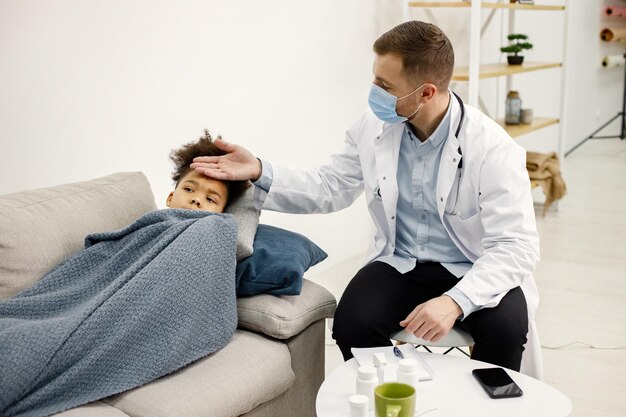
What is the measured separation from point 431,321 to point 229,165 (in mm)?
704

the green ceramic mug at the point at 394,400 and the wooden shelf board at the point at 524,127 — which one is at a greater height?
the green ceramic mug at the point at 394,400

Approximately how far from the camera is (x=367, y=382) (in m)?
1.49

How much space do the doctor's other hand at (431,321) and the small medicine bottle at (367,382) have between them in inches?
11.9

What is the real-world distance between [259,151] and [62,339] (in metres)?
1.70

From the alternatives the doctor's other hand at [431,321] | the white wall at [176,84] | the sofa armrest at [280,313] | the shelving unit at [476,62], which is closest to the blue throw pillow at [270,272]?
the sofa armrest at [280,313]

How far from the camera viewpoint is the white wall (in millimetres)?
2240

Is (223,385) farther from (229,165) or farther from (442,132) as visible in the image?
(442,132)

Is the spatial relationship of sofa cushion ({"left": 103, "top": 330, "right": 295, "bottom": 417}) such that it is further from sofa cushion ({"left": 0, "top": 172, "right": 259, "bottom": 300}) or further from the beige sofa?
sofa cushion ({"left": 0, "top": 172, "right": 259, "bottom": 300})

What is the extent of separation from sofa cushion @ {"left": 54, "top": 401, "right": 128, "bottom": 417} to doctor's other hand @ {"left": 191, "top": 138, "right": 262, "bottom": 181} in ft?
2.24

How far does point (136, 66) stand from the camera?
253cm

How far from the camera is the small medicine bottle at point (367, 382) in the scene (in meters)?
1.49

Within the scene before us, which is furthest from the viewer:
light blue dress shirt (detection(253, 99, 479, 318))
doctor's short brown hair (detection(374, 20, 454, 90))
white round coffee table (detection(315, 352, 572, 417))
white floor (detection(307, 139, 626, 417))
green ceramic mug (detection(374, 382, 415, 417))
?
white floor (detection(307, 139, 626, 417))

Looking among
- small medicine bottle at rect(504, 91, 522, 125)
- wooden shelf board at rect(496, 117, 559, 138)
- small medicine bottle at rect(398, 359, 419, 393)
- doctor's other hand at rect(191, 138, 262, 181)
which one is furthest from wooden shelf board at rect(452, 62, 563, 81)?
small medicine bottle at rect(398, 359, 419, 393)

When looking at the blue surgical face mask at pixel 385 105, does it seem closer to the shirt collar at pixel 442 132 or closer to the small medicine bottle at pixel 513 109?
the shirt collar at pixel 442 132
